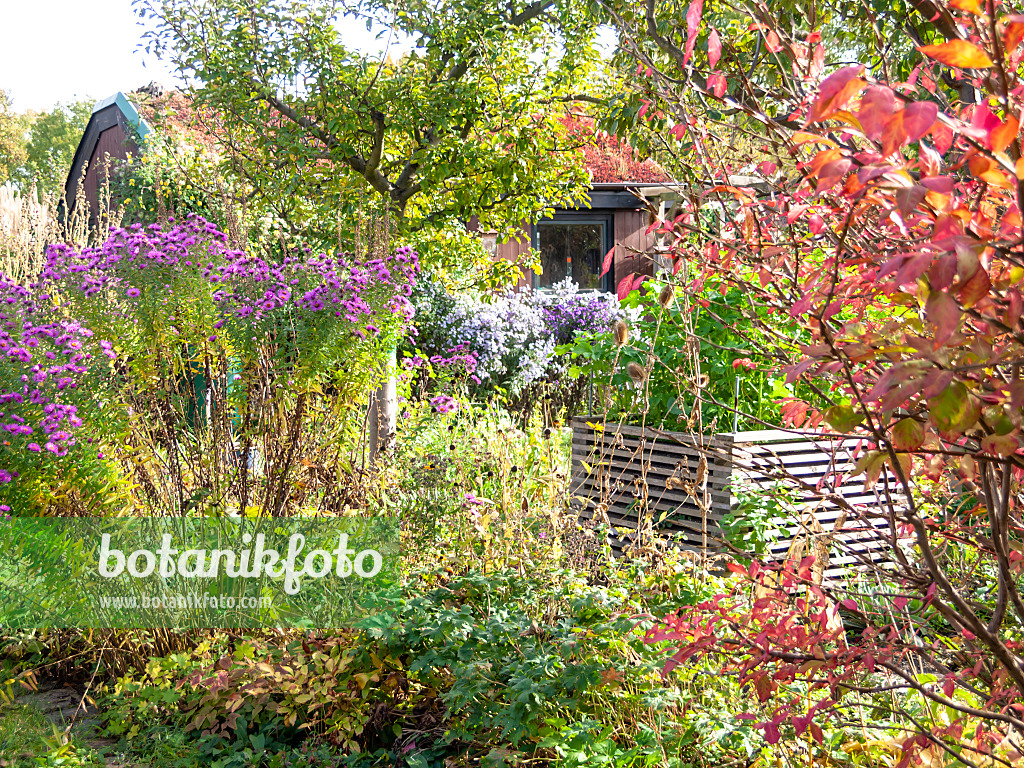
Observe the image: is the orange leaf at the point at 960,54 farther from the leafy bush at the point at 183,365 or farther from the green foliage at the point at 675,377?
the leafy bush at the point at 183,365

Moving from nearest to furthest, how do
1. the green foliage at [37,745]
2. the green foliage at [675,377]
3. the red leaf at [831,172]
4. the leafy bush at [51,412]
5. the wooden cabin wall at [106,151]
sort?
the red leaf at [831,172] → the green foliage at [37,745] → the leafy bush at [51,412] → the green foliage at [675,377] → the wooden cabin wall at [106,151]

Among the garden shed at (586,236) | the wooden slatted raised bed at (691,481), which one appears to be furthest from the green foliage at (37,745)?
the garden shed at (586,236)

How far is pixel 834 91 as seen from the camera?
76cm

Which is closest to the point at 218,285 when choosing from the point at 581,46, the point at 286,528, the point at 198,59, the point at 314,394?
the point at 314,394

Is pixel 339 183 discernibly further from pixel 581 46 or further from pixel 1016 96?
pixel 1016 96

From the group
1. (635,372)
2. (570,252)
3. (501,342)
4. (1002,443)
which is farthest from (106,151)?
(1002,443)

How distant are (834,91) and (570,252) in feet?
46.3

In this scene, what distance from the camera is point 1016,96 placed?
1.01 m

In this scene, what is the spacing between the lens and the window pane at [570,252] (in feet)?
47.7

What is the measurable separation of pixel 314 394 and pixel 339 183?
2003 mm

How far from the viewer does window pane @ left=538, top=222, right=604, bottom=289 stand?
1453 cm

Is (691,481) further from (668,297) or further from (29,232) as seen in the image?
(29,232)

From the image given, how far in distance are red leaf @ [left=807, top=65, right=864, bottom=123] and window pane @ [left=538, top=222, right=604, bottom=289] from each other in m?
13.8

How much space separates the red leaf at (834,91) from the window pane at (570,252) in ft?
45.2
